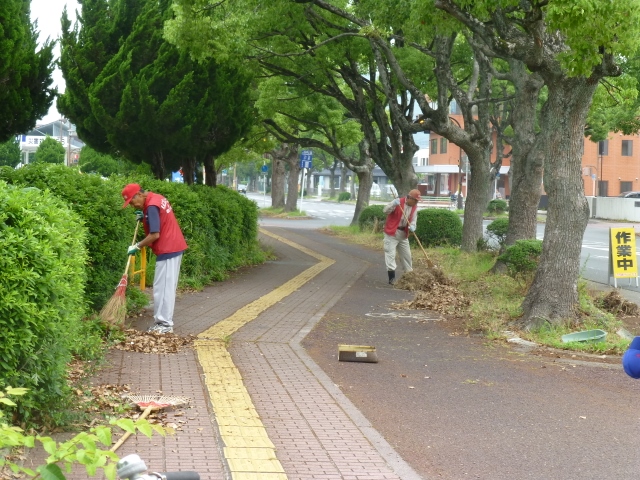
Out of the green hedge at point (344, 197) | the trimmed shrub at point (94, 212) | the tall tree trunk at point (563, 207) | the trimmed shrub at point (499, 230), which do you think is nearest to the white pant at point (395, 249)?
the trimmed shrub at point (499, 230)

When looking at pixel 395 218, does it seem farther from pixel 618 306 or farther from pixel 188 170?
pixel 188 170

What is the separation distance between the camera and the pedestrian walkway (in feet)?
17.4

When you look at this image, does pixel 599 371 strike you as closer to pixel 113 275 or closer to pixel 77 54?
pixel 113 275

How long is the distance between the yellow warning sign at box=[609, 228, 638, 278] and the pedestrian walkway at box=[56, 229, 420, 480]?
6.58m

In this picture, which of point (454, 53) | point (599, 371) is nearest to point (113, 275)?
point (599, 371)

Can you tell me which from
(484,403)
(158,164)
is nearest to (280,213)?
(158,164)

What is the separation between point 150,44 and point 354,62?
7.70 metres

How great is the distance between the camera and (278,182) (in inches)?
2082

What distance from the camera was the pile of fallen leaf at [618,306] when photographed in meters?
12.6

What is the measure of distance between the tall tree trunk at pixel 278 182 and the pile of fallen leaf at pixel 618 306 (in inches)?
1394

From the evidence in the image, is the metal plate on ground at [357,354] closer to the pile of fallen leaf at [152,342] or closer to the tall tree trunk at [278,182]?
the pile of fallen leaf at [152,342]

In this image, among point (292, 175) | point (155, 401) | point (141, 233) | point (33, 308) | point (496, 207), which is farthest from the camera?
point (496, 207)

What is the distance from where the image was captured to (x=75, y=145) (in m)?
105

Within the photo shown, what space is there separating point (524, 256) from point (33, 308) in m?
10.0
